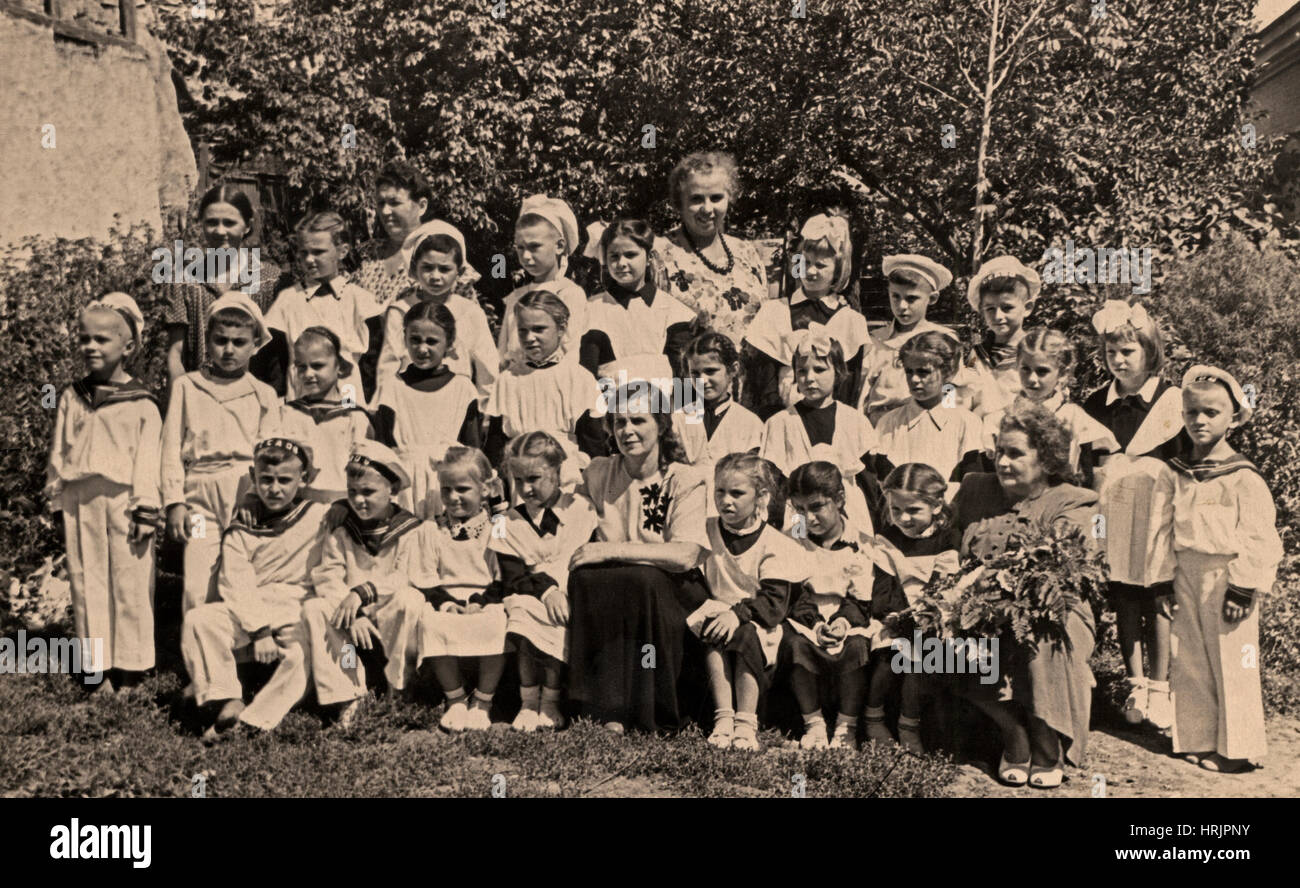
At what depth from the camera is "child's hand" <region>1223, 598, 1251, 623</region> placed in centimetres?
670

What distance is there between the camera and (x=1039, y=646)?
21.4 feet

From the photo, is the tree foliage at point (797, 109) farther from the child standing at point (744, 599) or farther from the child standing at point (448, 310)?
the child standing at point (744, 599)

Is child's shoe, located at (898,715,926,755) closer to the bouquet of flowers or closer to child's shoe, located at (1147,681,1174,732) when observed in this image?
the bouquet of flowers

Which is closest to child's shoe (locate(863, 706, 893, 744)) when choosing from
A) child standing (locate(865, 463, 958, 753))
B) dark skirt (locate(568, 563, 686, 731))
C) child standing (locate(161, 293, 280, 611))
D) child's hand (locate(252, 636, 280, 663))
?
child standing (locate(865, 463, 958, 753))

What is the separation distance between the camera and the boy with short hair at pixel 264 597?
22.2 feet

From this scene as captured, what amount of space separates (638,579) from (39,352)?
3.52 m

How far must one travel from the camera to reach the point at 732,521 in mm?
6801

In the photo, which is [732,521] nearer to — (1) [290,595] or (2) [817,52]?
(1) [290,595]

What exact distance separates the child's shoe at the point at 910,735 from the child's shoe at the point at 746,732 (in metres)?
0.65

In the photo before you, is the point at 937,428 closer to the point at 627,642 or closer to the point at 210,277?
the point at 627,642

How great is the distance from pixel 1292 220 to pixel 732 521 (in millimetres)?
3986

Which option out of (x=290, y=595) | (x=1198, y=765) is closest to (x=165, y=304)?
(x=290, y=595)

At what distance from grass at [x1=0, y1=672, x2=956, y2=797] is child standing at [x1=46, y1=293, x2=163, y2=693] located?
45 centimetres

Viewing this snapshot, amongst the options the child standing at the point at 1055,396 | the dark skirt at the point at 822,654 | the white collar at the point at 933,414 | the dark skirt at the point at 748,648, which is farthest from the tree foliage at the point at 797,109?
the dark skirt at the point at 748,648
